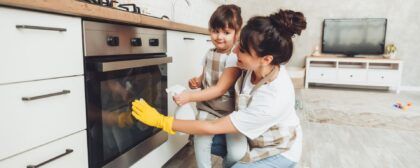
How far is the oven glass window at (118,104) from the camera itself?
101 centimetres

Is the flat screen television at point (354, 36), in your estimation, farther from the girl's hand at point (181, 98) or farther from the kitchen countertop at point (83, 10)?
the girl's hand at point (181, 98)

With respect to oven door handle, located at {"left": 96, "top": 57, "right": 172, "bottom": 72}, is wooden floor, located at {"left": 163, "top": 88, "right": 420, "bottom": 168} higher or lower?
lower

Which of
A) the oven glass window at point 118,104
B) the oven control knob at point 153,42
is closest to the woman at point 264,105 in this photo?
the oven glass window at point 118,104

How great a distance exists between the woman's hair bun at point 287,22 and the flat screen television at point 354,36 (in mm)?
4240

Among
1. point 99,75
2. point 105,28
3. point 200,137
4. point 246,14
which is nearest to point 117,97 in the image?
point 99,75

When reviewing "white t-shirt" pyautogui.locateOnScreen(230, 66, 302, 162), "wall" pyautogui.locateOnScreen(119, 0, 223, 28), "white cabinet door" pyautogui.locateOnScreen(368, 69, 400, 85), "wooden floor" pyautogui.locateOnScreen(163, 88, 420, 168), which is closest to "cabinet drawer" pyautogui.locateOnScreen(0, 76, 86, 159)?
"white t-shirt" pyautogui.locateOnScreen(230, 66, 302, 162)

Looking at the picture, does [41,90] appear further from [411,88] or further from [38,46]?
[411,88]

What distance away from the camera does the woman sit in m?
0.84

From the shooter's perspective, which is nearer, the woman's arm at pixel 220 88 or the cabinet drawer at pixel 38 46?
the cabinet drawer at pixel 38 46

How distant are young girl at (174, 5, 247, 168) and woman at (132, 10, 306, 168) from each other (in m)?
0.17

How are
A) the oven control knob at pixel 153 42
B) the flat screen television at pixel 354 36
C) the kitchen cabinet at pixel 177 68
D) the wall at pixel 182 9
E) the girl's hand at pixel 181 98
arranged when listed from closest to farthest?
the girl's hand at pixel 181 98 < the oven control knob at pixel 153 42 < the kitchen cabinet at pixel 177 68 < the wall at pixel 182 9 < the flat screen television at pixel 354 36

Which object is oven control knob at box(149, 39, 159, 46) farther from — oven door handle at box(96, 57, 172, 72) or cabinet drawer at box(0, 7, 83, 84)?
cabinet drawer at box(0, 7, 83, 84)

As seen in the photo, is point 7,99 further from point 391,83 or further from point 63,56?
point 391,83

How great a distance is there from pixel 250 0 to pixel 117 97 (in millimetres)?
4342
